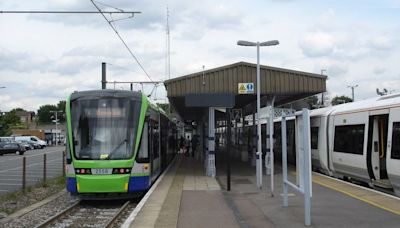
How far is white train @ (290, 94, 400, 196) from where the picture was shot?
1346 cm

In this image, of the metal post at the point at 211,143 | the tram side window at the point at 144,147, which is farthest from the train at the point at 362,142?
the tram side window at the point at 144,147

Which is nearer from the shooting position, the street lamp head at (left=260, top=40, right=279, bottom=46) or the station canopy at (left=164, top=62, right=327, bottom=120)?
the street lamp head at (left=260, top=40, right=279, bottom=46)

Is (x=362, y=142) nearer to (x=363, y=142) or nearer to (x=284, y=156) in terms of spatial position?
(x=363, y=142)

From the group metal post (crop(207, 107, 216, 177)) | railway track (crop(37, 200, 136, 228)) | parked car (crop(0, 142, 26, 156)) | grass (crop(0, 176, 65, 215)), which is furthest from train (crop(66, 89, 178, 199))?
parked car (crop(0, 142, 26, 156))

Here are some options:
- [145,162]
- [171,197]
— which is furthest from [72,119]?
[171,197]

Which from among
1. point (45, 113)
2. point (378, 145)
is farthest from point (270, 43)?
point (45, 113)

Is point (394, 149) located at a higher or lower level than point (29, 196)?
higher

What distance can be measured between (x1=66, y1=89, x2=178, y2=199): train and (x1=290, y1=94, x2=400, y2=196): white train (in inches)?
251

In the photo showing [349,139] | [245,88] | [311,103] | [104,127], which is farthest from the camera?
[311,103]

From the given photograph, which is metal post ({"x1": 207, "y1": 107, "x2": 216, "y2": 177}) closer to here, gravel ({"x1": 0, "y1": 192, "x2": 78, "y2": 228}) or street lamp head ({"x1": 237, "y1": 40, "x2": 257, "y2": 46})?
street lamp head ({"x1": 237, "y1": 40, "x2": 257, "y2": 46})

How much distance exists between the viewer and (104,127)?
47.3 feet

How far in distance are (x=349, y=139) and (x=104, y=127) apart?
25.4 ft

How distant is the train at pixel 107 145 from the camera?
Answer: 13891 mm

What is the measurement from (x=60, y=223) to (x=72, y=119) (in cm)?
374
